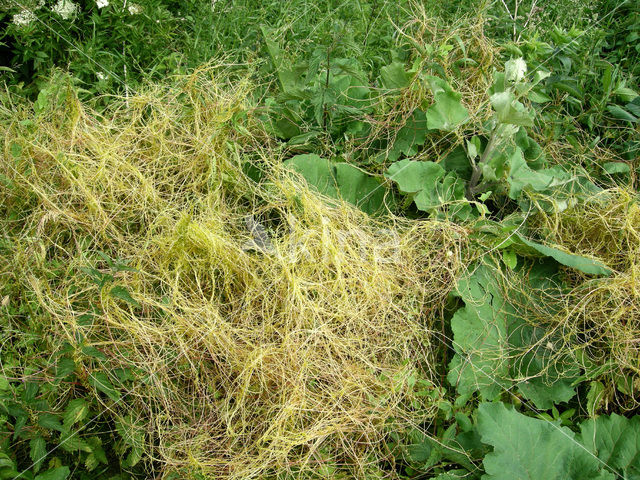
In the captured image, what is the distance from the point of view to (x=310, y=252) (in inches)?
80.7

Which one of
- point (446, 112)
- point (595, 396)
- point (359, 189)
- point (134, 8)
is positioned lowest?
point (595, 396)

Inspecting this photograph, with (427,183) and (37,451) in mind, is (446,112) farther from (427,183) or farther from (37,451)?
(37,451)

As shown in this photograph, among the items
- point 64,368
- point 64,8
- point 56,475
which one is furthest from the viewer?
point 64,8

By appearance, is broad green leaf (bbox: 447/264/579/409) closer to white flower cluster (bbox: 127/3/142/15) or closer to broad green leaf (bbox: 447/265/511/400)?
broad green leaf (bbox: 447/265/511/400)

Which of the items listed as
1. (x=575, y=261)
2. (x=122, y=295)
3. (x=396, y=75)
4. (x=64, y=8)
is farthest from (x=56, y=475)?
(x=64, y=8)

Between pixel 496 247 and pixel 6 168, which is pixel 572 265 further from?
pixel 6 168

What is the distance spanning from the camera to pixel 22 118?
2.46 metres

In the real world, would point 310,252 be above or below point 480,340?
above

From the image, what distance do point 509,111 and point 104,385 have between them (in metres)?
1.51

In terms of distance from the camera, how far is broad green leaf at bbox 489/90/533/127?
6.84 ft

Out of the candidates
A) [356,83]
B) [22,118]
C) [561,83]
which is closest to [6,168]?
[22,118]

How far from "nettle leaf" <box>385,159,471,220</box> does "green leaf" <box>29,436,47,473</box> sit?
1348 mm

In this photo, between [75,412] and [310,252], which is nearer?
[75,412]

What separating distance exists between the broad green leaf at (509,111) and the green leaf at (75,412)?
1567mm
